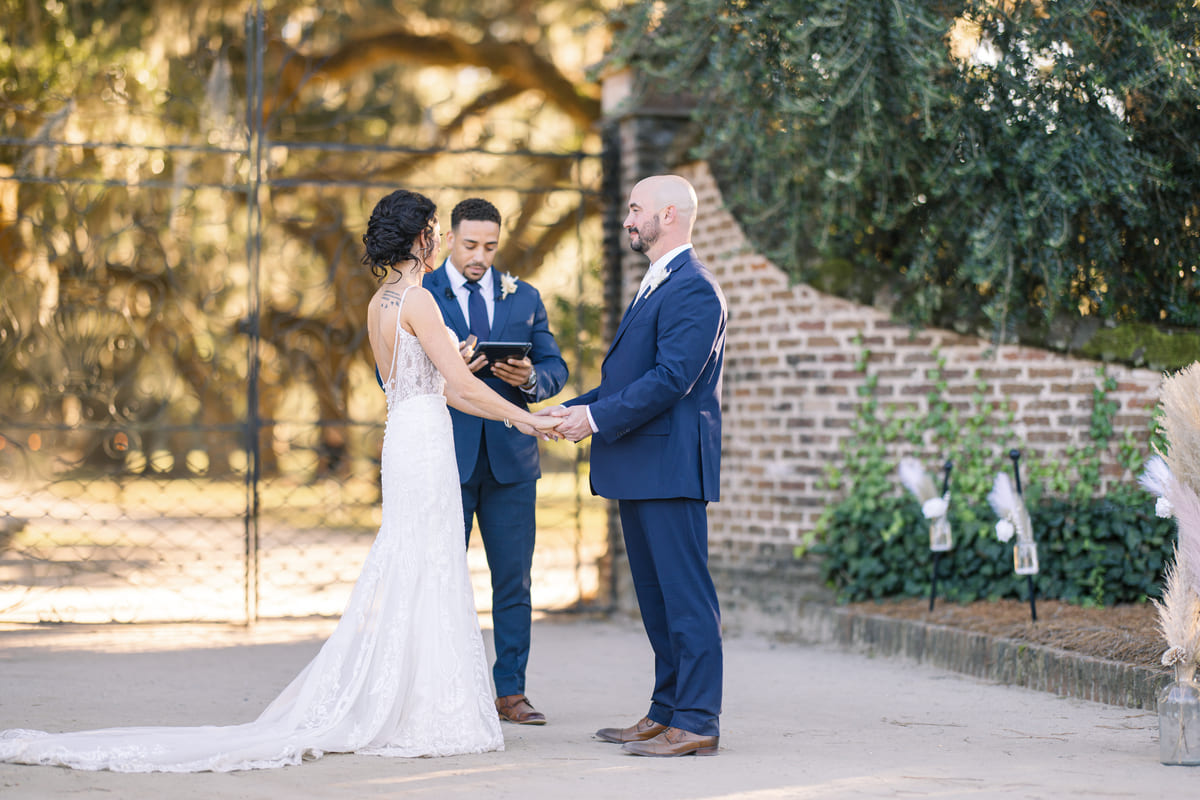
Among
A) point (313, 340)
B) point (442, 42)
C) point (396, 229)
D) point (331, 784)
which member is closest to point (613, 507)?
point (396, 229)

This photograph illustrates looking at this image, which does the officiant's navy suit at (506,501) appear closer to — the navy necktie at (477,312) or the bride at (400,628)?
the navy necktie at (477,312)

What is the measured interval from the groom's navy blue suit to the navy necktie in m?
0.94

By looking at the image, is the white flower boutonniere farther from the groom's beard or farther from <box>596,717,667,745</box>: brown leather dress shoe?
<box>596,717,667,745</box>: brown leather dress shoe

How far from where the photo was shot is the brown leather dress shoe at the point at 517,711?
493cm

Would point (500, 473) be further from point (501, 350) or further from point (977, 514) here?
point (977, 514)

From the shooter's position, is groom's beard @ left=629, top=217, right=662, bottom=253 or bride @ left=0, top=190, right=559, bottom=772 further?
groom's beard @ left=629, top=217, right=662, bottom=253

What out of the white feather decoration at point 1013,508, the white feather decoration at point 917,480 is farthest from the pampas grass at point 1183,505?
the white feather decoration at point 917,480

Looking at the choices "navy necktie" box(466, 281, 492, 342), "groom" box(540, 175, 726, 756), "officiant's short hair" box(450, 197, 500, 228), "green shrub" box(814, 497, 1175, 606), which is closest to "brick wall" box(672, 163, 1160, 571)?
"green shrub" box(814, 497, 1175, 606)

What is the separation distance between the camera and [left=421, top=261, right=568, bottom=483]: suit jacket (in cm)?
514

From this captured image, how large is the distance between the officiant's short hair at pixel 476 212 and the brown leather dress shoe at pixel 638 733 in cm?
198

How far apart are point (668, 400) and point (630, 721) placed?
1414 mm

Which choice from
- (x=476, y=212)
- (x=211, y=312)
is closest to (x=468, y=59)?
(x=211, y=312)

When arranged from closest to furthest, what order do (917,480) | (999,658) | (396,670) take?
(396,670), (999,658), (917,480)

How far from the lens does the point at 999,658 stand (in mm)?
5844
